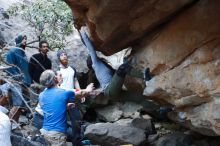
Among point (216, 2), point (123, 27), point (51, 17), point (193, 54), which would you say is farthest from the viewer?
point (51, 17)

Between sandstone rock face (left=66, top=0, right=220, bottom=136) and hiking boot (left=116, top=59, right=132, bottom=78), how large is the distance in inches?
10.6

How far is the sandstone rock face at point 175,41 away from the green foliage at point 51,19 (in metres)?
4.98

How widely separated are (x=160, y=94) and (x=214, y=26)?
1.67 meters

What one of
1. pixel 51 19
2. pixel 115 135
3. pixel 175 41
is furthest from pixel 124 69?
pixel 51 19

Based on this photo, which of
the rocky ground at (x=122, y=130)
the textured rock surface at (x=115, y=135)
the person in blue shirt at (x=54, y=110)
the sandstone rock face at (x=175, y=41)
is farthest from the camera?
the textured rock surface at (x=115, y=135)

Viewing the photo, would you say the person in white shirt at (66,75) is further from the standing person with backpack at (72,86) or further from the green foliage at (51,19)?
the green foliage at (51,19)

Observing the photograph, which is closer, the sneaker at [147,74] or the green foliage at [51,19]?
the sneaker at [147,74]

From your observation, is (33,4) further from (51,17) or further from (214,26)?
(214,26)

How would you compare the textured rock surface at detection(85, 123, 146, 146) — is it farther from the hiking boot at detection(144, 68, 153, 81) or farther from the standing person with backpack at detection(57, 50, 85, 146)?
the hiking boot at detection(144, 68, 153, 81)

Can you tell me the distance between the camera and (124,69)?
26.5ft

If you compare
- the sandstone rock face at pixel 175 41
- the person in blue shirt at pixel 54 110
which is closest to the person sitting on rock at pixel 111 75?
the sandstone rock face at pixel 175 41

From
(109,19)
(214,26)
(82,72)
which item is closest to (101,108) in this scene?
(82,72)

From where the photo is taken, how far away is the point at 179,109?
767 centimetres

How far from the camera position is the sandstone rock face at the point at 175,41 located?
6711mm
